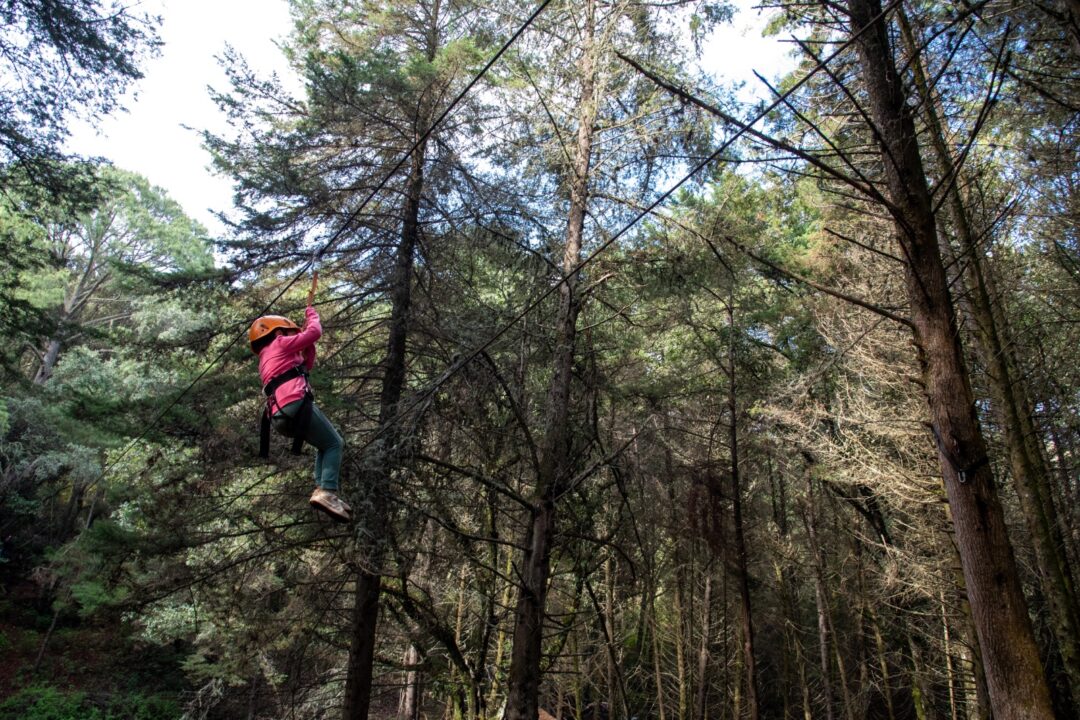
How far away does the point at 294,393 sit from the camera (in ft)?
14.4

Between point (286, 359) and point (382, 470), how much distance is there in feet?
4.29

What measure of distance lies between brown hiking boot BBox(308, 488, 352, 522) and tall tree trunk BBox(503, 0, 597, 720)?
8.31 feet

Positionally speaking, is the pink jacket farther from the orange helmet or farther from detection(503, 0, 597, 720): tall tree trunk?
detection(503, 0, 597, 720): tall tree trunk

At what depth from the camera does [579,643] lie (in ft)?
53.4

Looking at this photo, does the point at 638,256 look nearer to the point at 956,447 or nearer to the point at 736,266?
the point at 736,266

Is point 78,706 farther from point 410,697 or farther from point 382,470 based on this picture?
point 382,470

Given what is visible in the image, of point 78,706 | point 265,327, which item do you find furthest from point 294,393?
point 78,706

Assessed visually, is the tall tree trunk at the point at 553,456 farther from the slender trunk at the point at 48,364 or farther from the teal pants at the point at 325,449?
the slender trunk at the point at 48,364

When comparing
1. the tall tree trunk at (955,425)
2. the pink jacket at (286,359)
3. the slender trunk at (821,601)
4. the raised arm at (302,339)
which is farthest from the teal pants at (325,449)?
the slender trunk at (821,601)

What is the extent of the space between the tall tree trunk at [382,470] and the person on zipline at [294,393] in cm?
54

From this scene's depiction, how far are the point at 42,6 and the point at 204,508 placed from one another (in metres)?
6.58

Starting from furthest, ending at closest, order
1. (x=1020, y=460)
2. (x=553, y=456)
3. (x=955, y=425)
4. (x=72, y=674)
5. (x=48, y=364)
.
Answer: (x=48, y=364)
(x=72, y=674)
(x=1020, y=460)
(x=553, y=456)
(x=955, y=425)

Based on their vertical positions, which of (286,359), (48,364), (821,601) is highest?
(48,364)

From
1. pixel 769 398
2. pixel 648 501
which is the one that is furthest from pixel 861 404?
pixel 648 501
